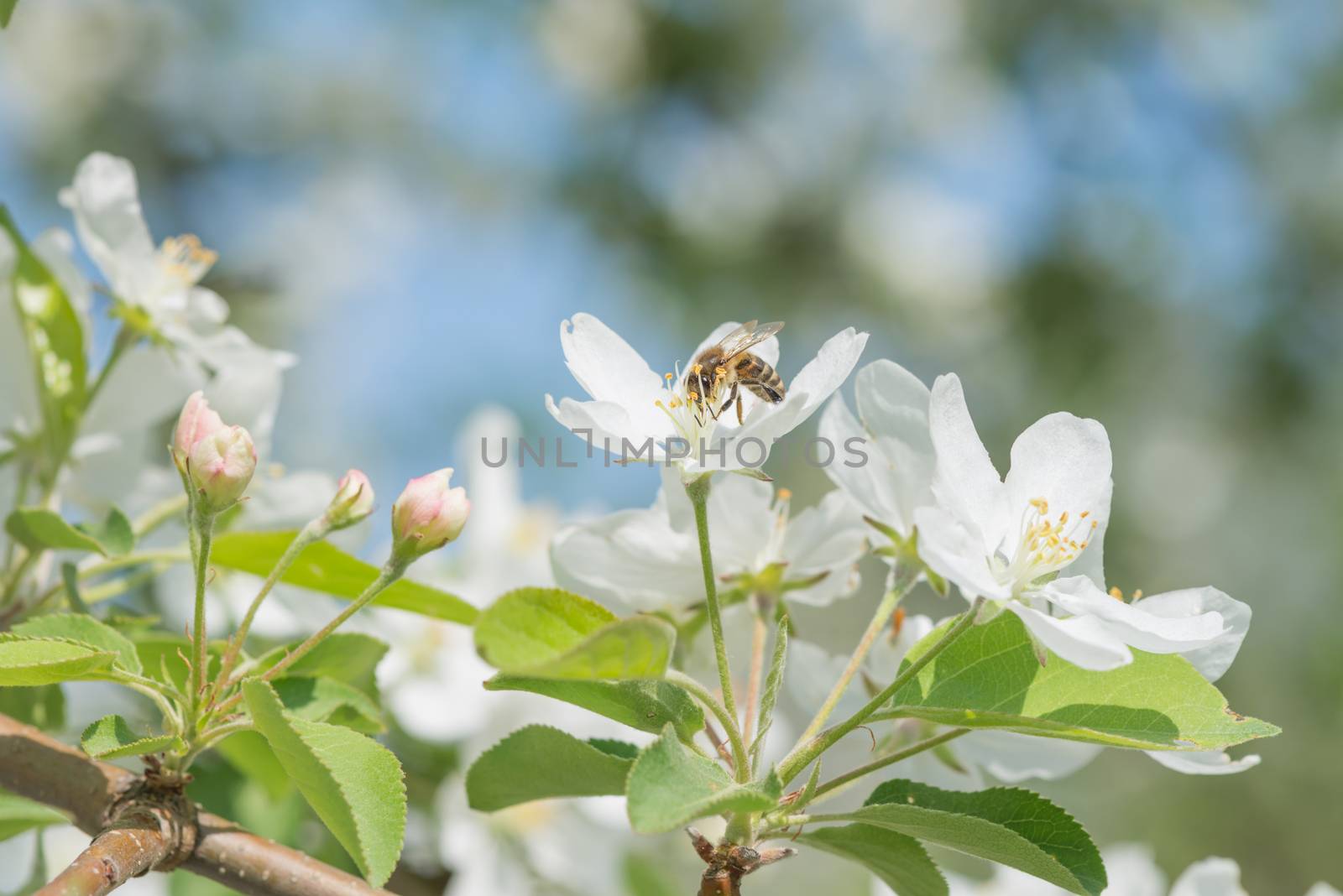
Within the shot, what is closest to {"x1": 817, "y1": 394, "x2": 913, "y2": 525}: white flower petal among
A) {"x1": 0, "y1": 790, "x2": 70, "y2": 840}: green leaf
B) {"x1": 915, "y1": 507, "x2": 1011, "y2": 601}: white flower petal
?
{"x1": 915, "y1": 507, "x2": 1011, "y2": 601}: white flower petal

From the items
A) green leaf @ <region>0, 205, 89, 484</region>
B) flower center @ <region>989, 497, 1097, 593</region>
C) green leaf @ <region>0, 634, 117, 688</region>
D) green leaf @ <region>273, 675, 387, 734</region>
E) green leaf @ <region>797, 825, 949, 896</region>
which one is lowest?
green leaf @ <region>0, 634, 117, 688</region>

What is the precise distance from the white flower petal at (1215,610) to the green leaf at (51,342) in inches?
38.9

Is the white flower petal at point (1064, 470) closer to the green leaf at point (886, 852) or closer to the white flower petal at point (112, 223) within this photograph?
the green leaf at point (886, 852)

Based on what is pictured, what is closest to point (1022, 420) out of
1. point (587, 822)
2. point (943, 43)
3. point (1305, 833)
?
point (943, 43)

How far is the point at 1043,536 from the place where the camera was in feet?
2.81

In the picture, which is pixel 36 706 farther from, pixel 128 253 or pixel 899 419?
pixel 899 419

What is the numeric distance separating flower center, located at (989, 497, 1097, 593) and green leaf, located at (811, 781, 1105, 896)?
15 centimetres

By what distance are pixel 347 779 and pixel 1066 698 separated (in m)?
0.45

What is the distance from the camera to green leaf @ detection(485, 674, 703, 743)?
0.79 metres

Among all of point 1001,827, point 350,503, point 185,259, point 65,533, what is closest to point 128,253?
point 185,259

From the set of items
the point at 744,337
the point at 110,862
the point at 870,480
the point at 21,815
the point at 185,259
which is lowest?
the point at 110,862

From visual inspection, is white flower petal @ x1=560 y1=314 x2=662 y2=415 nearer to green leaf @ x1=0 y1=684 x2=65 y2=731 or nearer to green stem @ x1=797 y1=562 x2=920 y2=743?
green stem @ x1=797 y1=562 x2=920 y2=743

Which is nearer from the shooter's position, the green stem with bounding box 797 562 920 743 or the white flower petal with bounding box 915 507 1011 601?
the white flower petal with bounding box 915 507 1011 601

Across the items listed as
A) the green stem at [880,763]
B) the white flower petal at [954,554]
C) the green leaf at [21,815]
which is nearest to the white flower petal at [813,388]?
the white flower petal at [954,554]
